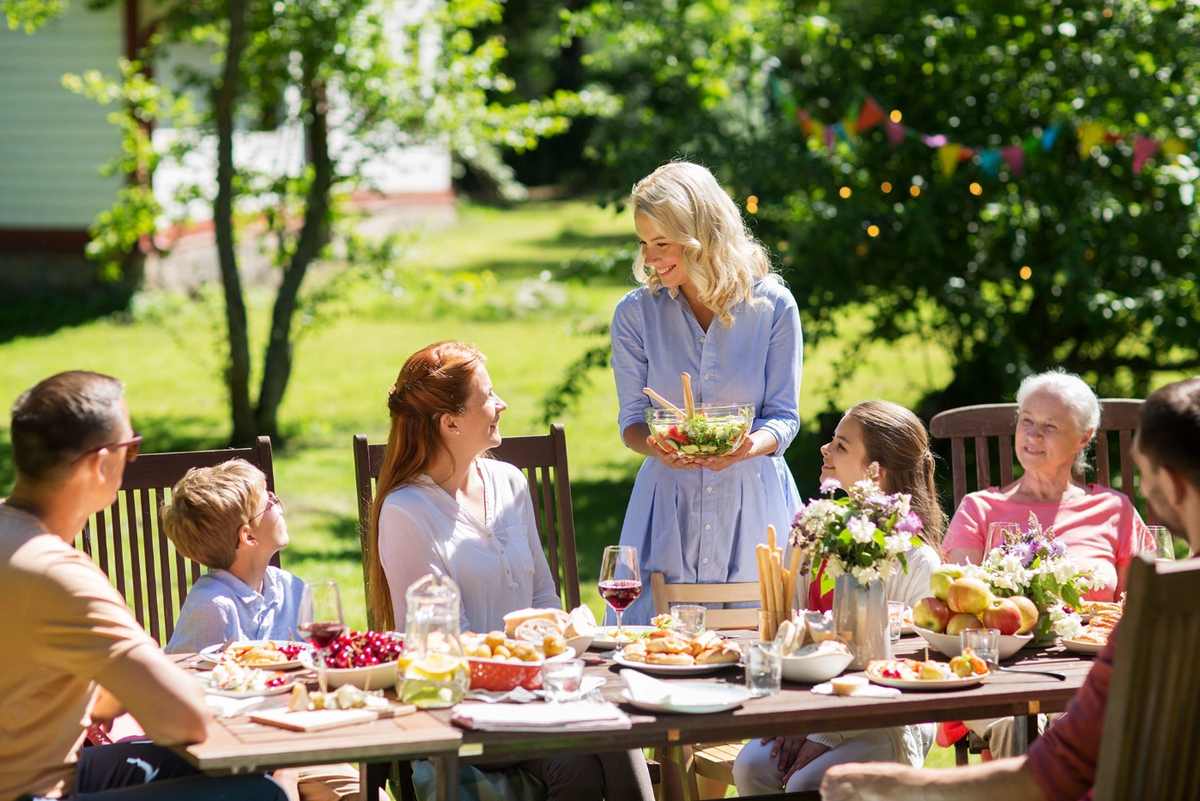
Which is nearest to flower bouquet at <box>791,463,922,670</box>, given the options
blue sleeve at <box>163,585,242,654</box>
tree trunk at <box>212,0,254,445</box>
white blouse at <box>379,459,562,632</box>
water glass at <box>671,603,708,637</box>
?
water glass at <box>671,603,708,637</box>

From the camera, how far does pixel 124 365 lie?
1262 cm

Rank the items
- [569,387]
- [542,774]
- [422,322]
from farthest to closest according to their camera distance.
Result: [422,322]
[569,387]
[542,774]

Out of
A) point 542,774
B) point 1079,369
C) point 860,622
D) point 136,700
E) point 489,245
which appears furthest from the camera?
point 489,245

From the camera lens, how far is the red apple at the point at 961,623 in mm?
3188

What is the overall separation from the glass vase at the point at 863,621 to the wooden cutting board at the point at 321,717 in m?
1.05

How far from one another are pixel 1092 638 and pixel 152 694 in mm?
2193

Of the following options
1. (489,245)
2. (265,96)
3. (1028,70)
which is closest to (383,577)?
(1028,70)

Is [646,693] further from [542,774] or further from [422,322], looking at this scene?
[422,322]

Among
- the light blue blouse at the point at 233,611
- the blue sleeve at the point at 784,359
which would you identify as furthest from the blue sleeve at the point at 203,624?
the blue sleeve at the point at 784,359

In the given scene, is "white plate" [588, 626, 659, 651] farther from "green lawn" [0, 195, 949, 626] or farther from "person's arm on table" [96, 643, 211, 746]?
"green lawn" [0, 195, 949, 626]

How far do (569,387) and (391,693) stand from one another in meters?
4.89

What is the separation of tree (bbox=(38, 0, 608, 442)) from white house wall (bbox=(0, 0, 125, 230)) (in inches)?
182

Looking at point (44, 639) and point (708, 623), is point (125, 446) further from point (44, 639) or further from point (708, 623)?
point (708, 623)

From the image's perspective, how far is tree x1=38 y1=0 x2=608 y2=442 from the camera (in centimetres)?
950
